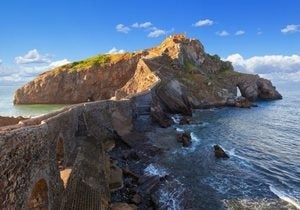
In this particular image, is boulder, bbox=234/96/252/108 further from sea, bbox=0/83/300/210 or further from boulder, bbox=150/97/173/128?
boulder, bbox=150/97/173/128

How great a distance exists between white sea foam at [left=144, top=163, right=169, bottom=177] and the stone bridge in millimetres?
5415

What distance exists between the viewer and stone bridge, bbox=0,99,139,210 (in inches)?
533

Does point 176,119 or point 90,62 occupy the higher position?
point 90,62

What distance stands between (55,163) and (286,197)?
68.1 feet

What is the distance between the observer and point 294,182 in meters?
34.0

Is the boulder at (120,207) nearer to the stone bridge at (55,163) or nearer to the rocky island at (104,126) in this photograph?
the rocky island at (104,126)

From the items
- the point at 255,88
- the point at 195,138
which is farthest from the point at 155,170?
the point at 255,88

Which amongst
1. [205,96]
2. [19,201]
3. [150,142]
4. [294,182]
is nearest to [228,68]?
[205,96]

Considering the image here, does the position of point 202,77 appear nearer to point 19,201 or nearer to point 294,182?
point 294,182

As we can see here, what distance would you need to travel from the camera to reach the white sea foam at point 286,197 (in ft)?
93.4

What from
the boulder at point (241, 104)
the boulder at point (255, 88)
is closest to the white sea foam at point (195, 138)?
the boulder at point (241, 104)

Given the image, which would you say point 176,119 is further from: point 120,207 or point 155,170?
point 120,207

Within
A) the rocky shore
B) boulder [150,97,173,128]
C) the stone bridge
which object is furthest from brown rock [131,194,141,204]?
boulder [150,97,173,128]

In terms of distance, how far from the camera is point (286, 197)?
2998cm
